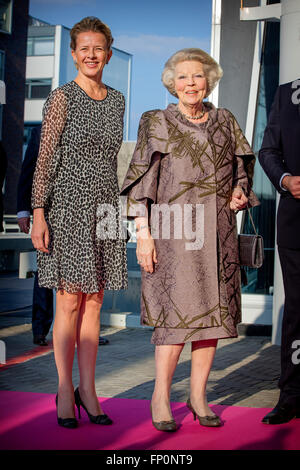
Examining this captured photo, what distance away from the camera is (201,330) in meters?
3.58

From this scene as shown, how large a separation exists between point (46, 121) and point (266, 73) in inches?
195

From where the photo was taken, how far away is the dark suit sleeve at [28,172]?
5.93 m

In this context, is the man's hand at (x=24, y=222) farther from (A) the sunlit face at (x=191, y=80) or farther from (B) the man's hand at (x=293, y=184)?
(B) the man's hand at (x=293, y=184)

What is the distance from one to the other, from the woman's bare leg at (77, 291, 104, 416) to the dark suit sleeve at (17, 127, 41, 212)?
2.36 meters

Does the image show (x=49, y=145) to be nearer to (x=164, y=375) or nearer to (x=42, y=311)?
(x=164, y=375)

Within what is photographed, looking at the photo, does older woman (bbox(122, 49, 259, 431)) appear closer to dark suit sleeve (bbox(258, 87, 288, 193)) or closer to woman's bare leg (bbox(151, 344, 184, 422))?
woman's bare leg (bbox(151, 344, 184, 422))

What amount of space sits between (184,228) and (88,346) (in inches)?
33.7

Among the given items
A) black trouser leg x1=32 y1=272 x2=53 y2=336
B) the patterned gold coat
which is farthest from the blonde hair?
black trouser leg x1=32 y1=272 x2=53 y2=336

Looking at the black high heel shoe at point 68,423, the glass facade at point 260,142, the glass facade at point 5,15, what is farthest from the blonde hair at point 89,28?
the glass facade at point 5,15

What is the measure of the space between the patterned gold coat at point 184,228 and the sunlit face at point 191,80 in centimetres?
12

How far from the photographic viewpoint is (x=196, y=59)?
3.64m

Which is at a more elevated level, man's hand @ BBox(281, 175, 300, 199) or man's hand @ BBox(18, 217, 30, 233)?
man's hand @ BBox(281, 175, 300, 199)

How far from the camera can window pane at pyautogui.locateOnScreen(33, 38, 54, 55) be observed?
4416 cm

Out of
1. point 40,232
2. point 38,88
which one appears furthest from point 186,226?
point 38,88
